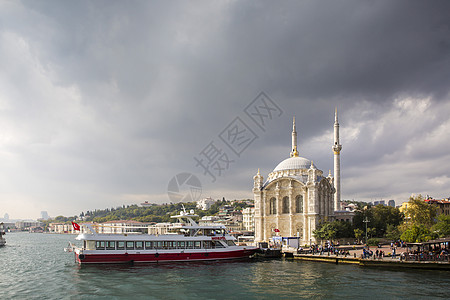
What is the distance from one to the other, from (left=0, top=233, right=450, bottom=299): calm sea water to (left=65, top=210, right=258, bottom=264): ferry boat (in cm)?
145

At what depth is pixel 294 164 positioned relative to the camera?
6950cm

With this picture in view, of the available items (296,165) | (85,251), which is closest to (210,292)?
(85,251)

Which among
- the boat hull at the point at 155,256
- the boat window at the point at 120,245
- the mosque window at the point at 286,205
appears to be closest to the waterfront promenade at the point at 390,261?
the boat hull at the point at 155,256

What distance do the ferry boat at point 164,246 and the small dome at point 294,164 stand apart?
25122 mm

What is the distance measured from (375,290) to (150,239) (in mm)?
25495

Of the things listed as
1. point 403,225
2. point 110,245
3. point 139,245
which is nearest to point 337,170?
point 403,225

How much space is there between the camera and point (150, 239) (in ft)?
141

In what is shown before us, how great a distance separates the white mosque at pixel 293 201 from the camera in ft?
206

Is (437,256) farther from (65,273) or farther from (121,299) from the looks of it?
(65,273)

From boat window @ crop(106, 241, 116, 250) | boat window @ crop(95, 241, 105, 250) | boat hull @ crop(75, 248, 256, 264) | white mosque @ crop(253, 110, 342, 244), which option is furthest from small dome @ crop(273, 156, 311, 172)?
boat window @ crop(95, 241, 105, 250)

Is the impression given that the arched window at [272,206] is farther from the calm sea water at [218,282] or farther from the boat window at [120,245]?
the boat window at [120,245]

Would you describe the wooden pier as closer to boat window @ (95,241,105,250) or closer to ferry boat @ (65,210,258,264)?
ferry boat @ (65,210,258,264)

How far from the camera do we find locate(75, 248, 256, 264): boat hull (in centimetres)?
4000

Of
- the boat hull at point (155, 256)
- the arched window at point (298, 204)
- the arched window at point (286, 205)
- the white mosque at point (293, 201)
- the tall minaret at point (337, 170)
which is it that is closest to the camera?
the boat hull at point (155, 256)
